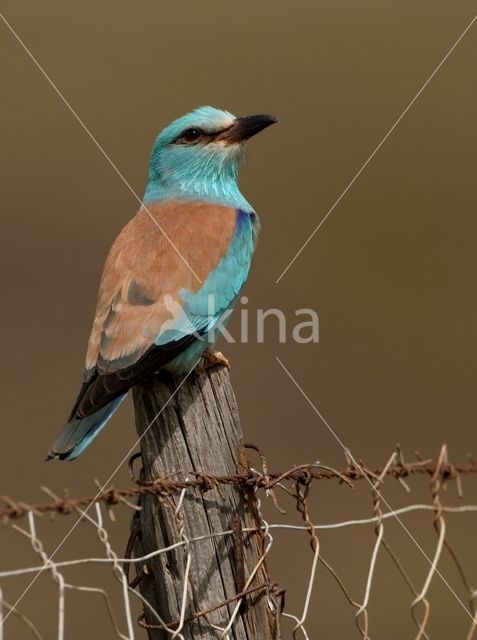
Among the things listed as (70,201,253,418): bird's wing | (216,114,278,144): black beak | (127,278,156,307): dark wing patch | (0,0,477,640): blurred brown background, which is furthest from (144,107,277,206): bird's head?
(0,0,477,640): blurred brown background

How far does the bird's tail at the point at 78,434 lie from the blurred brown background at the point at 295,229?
17.0 ft

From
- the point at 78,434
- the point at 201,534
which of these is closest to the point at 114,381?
the point at 78,434

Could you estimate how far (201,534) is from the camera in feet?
12.9

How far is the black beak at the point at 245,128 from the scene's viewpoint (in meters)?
6.85

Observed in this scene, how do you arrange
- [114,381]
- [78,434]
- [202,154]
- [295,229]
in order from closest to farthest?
1. [78,434]
2. [114,381]
3. [202,154]
4. [295,229]

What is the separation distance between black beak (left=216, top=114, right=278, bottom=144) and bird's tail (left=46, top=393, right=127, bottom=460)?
234 centimetres

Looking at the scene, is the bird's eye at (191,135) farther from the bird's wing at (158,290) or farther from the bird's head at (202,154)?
the bird's wing at (158,290)

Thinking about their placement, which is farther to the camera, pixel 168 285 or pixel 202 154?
pixel 202 154

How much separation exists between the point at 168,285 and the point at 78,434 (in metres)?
0.95

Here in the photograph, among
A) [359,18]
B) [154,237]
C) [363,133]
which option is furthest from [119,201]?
[154,237]

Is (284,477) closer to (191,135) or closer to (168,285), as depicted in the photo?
(168,285)

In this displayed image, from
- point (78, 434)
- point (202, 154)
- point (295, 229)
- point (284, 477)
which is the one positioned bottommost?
point (284, 477)

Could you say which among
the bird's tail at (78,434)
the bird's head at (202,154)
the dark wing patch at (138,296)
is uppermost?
the bird's head at (202,154)

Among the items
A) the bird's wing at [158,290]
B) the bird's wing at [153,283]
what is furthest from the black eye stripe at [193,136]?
the bird's wing at [153,283]
